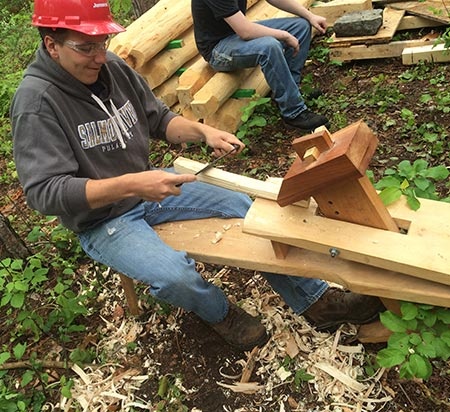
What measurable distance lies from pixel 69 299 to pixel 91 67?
4.97ft

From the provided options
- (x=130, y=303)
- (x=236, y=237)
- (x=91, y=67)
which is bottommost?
(x=130, y=303)

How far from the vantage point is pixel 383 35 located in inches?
208

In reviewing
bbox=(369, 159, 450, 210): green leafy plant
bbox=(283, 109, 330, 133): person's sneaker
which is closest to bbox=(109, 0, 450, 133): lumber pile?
bbox=(283, 109, 330, 133): person's sneaker

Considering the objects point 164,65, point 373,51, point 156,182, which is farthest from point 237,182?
point 373,51

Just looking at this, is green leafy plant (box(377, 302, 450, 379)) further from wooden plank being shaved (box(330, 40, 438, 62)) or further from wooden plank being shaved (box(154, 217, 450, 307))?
wooden plank being shaved (box(330, 40, 438, 62))

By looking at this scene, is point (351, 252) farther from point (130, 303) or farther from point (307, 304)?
point (130, 303)

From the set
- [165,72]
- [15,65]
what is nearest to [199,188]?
[165,72]

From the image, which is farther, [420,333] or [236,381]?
[236,381]

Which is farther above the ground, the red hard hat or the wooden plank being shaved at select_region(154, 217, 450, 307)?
the red hard hat

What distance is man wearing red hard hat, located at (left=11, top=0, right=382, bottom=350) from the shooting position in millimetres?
2295

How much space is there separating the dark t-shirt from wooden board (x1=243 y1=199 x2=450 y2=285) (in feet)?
8.97

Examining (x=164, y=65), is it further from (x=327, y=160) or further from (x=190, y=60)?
(x=327, y=160)

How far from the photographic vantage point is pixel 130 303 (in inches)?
126

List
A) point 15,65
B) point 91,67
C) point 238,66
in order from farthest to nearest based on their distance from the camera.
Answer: point 15,65 → point 238,66 → point 91,67
